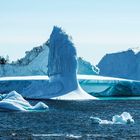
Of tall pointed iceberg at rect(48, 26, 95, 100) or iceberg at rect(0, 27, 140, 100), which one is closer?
tall pointed iceberg at rect(48, 26, 95, 100)

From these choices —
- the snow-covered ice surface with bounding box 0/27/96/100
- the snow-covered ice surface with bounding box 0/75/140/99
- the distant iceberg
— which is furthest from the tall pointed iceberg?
the distant iceberg

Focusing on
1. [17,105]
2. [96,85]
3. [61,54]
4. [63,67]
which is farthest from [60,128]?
[96,85]

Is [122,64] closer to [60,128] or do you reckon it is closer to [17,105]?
[17,105]

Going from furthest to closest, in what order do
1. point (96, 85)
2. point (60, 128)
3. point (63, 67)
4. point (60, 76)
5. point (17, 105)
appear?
point (96, 85) → point (63, 67) → point (60, 76) → point (17, 105) → point (60, 128)

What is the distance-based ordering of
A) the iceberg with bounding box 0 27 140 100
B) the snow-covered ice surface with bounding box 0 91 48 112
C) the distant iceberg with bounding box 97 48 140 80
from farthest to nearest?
1. the distant iceberg with bounding box 97 48 140 80
2. the iceberg with bounding box 0 27 140 100
3. the snow-covered ice surface with bounding box 0 91 48 112

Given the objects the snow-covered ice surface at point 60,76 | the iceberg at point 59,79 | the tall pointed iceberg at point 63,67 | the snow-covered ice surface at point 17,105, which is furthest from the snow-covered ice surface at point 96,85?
the snow-covered ice surface at point 17,105

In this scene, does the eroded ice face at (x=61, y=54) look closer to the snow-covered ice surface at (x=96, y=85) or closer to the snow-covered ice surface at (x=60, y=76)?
the snow-covered ice surface at (x=60, y=76)

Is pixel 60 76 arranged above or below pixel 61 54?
below

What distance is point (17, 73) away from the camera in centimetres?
7225

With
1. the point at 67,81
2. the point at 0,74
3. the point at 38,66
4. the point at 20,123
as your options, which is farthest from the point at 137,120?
the point at 0,74

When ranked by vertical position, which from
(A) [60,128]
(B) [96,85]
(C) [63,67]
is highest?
(C) [63,67]

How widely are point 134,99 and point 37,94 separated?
47.5 feet

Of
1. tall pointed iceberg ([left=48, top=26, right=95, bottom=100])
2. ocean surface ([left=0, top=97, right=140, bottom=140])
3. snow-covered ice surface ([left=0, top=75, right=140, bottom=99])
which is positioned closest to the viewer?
ocean surface ([left=0, top=97, right=140, bottom=140])

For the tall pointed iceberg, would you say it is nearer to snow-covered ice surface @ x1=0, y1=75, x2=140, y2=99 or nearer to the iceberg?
the iceberg
